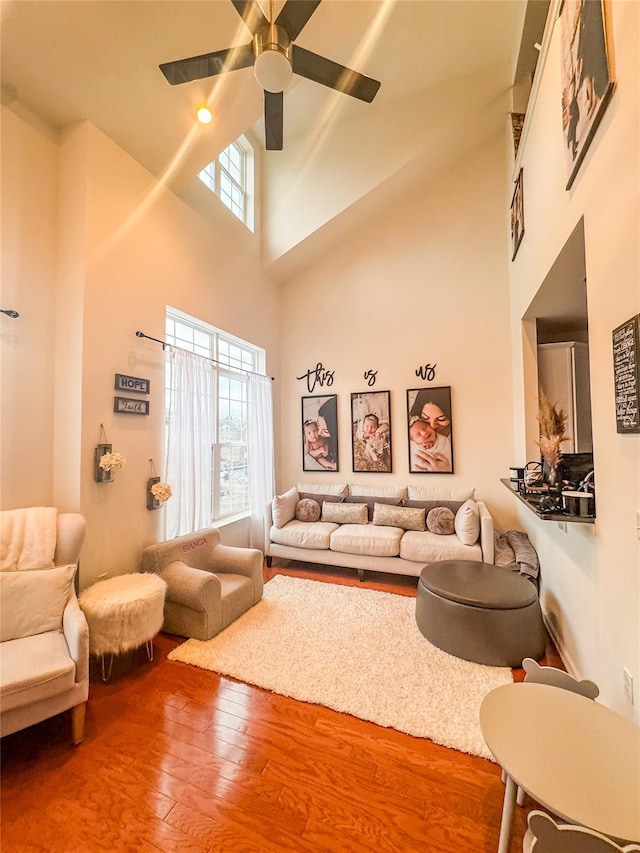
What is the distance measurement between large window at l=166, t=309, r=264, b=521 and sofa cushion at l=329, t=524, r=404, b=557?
4.33 feet

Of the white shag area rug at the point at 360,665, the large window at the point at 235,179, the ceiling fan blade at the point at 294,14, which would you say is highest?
the large window at the point at 235,179

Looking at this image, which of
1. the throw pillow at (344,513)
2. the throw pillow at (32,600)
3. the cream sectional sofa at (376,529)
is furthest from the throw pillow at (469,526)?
the throw pillow at (32,600)

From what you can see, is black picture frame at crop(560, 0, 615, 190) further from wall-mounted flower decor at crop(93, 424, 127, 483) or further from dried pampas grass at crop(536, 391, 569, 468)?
wall-mounted flower decor at crop(93, 424, 127, 483)

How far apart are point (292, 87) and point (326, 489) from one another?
4423 mm

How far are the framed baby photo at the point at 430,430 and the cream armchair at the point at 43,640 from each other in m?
3.51

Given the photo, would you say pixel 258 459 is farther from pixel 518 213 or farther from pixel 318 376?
pixel 518 213

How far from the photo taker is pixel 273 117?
246 cm

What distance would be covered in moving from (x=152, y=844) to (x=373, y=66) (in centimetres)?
585

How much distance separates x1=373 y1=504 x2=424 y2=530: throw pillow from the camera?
3756 millimetres

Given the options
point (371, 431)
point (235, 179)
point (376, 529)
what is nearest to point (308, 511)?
point (376, 529)

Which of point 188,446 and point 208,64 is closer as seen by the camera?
point 208,64

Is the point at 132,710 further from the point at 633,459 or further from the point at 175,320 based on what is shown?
the point at 175,320

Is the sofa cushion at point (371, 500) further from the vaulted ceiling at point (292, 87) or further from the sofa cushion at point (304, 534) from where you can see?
the vaulted ceiling at point (292, 87)

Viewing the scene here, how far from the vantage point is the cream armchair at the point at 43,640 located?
1.53 meters
